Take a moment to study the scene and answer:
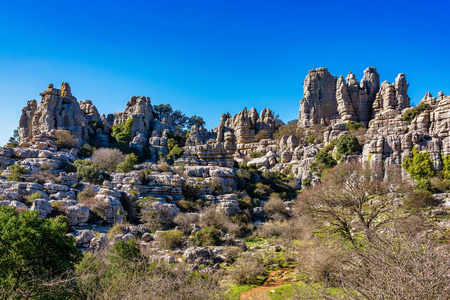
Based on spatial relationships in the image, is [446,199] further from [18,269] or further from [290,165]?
[18,269]

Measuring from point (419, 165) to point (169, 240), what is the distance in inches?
898

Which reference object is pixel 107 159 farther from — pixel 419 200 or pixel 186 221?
pixel 419 200

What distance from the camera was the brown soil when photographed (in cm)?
1270

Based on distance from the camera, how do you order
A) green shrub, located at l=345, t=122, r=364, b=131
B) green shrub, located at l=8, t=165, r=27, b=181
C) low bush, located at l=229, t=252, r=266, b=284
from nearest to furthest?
low bush, located at l=229, t=252, r=266, b=284 < green shrub, located at l=8, t=165, r=27, b=181 < green shrub, located at l=345, t=122, r=364, b=131

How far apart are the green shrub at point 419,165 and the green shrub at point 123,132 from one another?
1373 inches

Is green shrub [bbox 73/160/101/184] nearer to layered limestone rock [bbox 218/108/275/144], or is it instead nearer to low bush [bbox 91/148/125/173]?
low bush [bbox 91/148/125/173]

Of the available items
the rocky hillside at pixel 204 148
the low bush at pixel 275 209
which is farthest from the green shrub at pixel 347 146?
the low bush at pixel 275 209

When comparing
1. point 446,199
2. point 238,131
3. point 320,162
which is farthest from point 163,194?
point 238,131

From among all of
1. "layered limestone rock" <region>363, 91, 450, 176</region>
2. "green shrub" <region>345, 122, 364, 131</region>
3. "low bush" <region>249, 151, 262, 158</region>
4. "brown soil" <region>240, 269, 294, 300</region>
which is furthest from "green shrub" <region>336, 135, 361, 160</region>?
"brown soil" <region>240, 269, 294, 300</region>

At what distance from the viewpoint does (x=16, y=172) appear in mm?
24641

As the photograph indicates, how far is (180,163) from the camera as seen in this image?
35.2m

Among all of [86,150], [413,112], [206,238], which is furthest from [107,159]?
[413,112]

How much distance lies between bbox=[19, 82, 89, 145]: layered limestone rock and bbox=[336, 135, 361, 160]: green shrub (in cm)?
3231

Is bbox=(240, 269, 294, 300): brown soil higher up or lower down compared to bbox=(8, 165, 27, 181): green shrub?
lower down
